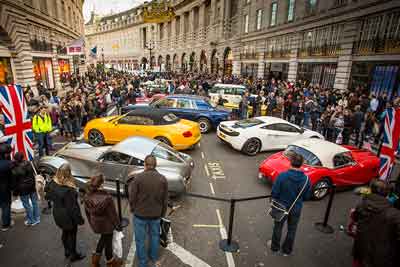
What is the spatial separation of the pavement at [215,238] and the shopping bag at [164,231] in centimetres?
23

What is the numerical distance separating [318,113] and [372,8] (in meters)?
8.92

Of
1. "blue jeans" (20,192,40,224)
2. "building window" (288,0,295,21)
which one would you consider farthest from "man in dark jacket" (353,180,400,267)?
"building window" (288,0,295,21)

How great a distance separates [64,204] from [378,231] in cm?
441

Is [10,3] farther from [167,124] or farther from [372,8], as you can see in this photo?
[372,8]

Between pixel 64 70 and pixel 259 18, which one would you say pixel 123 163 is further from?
pixel 259 18

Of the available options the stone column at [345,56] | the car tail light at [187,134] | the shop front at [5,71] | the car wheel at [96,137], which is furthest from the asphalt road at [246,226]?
the shop front at [5,71]

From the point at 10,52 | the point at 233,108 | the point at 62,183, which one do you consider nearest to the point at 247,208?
the point at 62,183

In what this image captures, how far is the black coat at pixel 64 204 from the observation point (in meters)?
3.49

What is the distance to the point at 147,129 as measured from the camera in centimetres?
872

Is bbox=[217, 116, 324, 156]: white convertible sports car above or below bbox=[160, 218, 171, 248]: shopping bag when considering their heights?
above

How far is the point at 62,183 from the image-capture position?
351cm

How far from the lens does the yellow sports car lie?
28.5 feet

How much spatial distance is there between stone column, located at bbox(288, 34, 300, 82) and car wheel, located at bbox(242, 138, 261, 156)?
57.9 ft

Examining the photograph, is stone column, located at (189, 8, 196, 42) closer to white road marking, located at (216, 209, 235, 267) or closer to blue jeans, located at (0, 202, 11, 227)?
white road marking, located at (216, 209, 235, 267)
